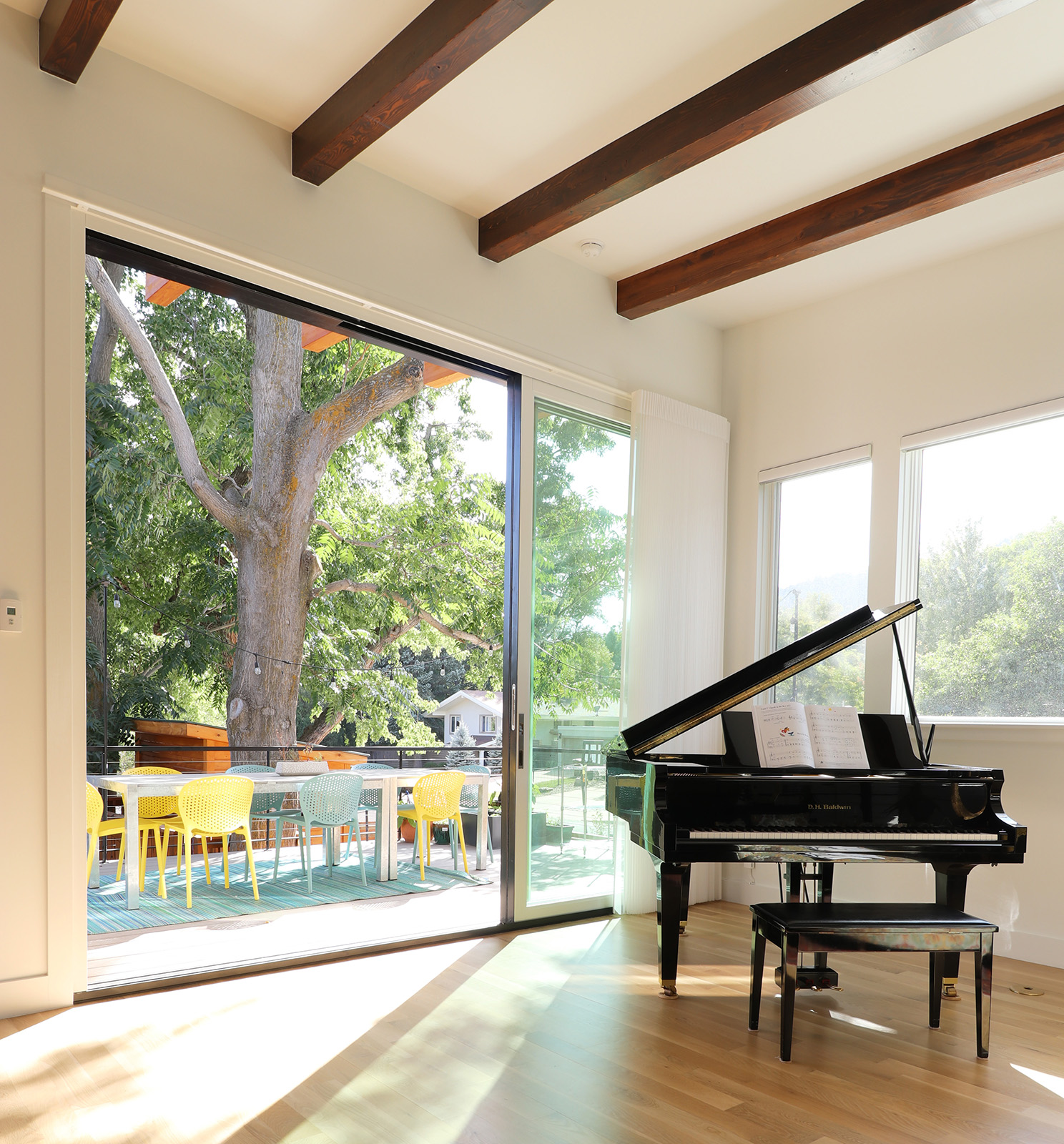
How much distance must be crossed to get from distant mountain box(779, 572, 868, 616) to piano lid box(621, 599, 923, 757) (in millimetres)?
1278

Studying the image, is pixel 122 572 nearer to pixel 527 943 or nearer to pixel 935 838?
pixel 527 943

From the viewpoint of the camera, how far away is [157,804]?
638 centimetres

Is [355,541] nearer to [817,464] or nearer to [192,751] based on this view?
[192,751]

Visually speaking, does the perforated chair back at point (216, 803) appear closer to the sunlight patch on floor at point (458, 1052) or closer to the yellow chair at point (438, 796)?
the yellow chair at point (438, 796)

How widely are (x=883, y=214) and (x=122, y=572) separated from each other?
7.97 m

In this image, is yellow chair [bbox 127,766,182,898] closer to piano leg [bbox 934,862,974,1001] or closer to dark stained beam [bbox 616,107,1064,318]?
dark stained beam [bbox 616,107,1064,318]

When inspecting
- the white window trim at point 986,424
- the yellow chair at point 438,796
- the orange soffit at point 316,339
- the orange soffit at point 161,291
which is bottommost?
the yellow chair at point 438,796

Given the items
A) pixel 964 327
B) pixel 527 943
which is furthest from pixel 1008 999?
pixel 964 327

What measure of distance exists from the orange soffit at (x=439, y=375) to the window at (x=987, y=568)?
2.48m

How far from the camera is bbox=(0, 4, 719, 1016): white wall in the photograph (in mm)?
3094

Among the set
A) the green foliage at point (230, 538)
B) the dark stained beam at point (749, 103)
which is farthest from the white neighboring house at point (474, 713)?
the dark stained beam at point (749, 103)

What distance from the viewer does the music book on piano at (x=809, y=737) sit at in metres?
3.79

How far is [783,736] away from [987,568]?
1622 millimetres

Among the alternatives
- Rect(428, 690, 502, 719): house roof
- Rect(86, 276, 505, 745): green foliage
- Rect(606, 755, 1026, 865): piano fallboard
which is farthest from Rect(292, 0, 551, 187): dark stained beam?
Rect(428, 690, 502, 719): house roof
